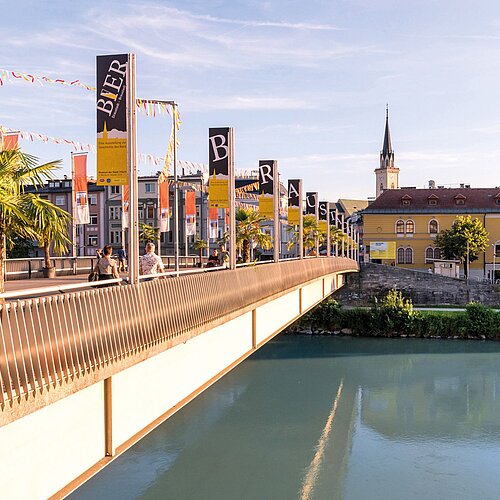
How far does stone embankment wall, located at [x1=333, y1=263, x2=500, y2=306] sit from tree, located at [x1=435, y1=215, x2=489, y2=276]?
808 cm

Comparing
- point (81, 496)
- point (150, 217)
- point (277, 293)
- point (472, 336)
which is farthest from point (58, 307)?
point (150, 217)

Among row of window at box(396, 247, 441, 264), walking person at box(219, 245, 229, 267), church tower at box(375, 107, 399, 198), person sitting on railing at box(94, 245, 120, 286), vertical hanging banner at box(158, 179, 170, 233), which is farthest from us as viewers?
church tower at box(375, 107, 399, 198)

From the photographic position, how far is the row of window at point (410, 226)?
256ft

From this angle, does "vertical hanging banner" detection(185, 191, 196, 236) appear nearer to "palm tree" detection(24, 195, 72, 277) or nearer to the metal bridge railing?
the metal bridge railing

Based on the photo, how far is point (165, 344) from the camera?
11.4 metres

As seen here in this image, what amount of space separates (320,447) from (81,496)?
10.4 metres

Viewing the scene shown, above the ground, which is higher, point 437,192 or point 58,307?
point 437,192

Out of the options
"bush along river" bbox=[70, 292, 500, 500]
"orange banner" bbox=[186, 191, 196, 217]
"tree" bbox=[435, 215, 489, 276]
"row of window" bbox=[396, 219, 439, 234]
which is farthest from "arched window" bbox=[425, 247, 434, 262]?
"orange banner" bbox=[186, 191, 196, 217]

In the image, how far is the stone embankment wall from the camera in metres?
62.9

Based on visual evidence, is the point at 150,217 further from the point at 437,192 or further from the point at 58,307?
the point at 58,307

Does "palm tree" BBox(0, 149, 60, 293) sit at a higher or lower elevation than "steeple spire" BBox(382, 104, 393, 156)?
lower

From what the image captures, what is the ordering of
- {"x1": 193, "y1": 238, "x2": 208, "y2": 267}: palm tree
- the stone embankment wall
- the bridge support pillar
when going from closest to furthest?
1. the bridge support pillar
2. {"x1": 193, "y1": 238, "x2": 208, "y2": 267}: palm tree
3. the stone embankment wall

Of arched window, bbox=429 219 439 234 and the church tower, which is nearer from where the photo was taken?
arched window, bbox=429 219 439 234

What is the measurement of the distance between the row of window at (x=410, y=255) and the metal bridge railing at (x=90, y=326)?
6556cm
